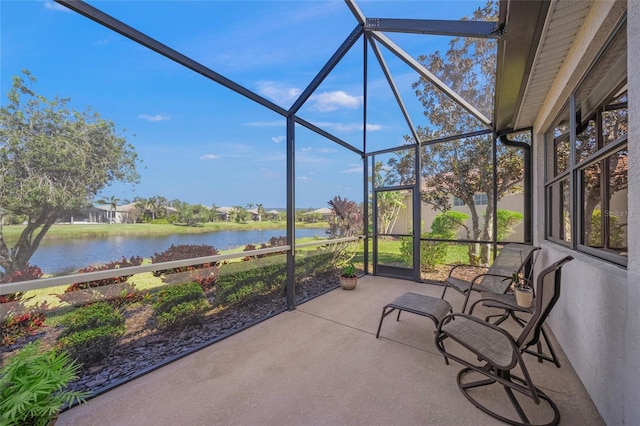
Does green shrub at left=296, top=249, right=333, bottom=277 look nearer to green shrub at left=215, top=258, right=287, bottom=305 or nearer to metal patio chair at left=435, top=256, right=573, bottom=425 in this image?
green shrub at left=215, top=258, right=287, bottom=305

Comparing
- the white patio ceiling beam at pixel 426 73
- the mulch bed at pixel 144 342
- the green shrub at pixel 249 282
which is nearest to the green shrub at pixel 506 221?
→ the white patio ceiling beam at pixel 426 73

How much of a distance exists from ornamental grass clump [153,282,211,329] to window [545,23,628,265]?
377cm

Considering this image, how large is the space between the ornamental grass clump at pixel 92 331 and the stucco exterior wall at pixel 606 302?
3683mm

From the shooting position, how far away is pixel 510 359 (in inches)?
68.7

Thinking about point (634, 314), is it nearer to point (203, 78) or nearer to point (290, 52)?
point (290, 52)

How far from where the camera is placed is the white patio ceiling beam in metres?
3.46

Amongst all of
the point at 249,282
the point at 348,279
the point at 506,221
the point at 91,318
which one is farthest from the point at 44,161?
the point at 506,221

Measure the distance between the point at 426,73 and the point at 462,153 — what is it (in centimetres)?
199

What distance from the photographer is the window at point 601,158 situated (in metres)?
1.82

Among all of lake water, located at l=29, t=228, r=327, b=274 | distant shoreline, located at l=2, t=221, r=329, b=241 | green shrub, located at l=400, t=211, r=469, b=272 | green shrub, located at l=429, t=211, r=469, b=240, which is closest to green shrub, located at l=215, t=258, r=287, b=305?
lake water, located at l=29, t=228, r=327, b=274

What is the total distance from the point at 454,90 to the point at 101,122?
14.8 ft

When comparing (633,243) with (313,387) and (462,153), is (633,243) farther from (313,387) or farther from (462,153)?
(462,153)

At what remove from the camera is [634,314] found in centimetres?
137

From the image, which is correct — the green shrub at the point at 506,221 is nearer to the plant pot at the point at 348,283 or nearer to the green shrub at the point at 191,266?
the plant pot at the point at 348,283
